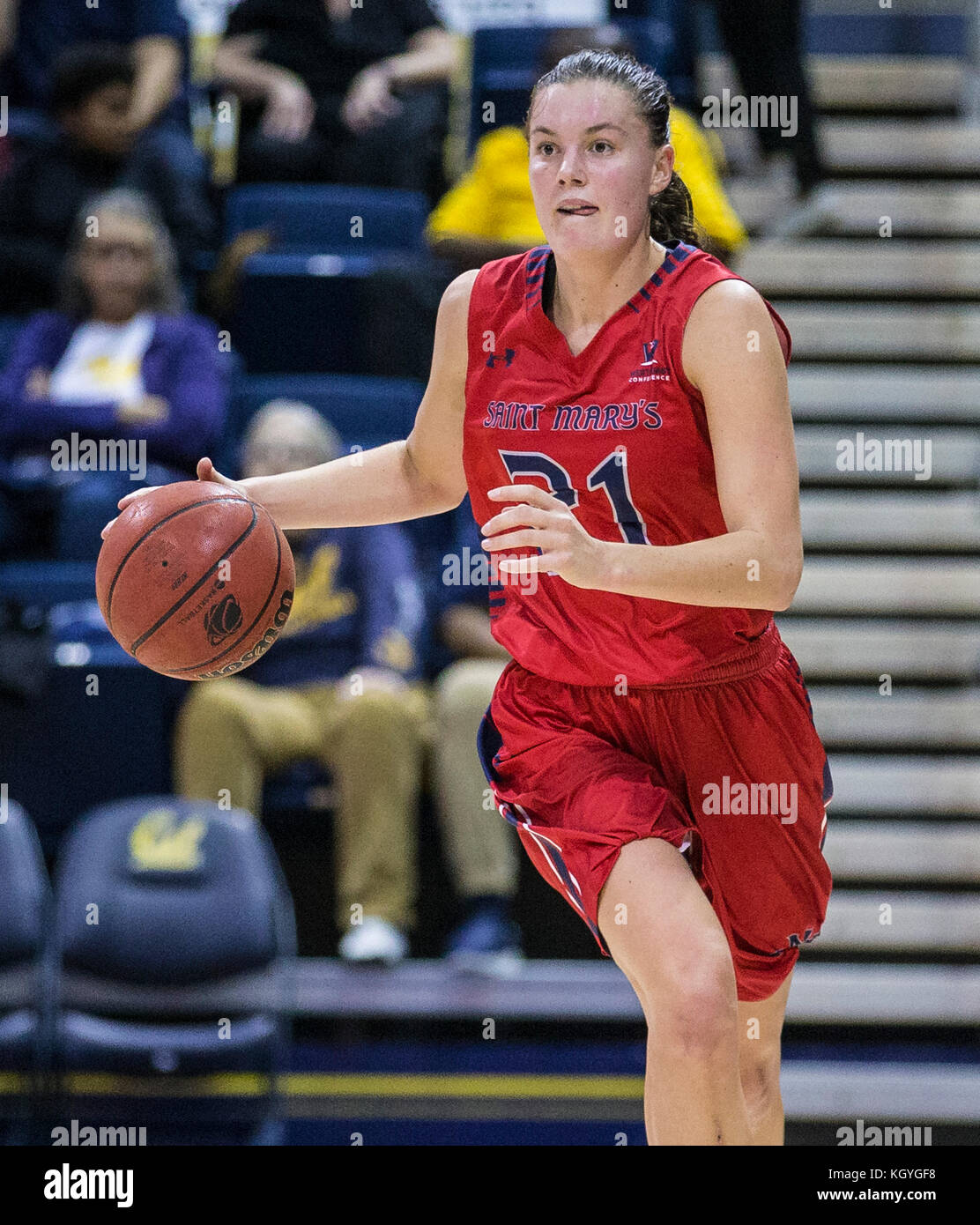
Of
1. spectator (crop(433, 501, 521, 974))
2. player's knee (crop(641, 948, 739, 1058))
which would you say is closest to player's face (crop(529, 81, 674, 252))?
player's knee (crop(641, 948, 739, 1058))

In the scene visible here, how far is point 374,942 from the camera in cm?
414

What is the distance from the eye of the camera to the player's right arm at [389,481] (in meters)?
2.56

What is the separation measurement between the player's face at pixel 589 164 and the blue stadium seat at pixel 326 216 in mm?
3573

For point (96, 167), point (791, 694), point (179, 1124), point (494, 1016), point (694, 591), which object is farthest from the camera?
point (96, 167)

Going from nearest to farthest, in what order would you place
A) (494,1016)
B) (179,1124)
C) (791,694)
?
(791,694) < (179,1124) < (494,1016)

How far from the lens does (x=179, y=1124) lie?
12.3 feet

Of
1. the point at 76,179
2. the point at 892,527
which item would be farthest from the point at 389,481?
the point at 76,179

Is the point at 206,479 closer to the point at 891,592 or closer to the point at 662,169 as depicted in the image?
the point at 662,169

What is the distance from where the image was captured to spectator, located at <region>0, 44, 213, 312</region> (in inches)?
225

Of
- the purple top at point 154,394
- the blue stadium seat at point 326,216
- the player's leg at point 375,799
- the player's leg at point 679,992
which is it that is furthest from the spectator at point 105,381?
the player's leg at point 679,992

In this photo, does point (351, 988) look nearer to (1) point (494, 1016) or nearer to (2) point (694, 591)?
(1) point (494, 1016)

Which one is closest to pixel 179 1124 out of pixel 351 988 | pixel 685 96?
pixel 351 988

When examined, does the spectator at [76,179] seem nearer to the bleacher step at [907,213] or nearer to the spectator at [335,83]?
the spectator at [335,83]

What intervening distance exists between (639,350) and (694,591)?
0.39 m
